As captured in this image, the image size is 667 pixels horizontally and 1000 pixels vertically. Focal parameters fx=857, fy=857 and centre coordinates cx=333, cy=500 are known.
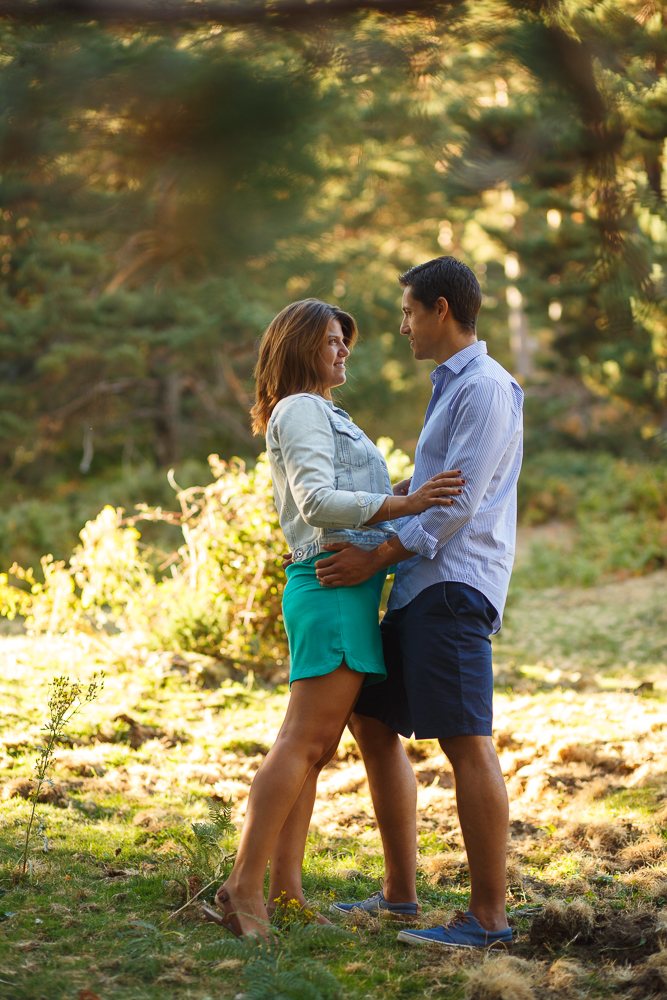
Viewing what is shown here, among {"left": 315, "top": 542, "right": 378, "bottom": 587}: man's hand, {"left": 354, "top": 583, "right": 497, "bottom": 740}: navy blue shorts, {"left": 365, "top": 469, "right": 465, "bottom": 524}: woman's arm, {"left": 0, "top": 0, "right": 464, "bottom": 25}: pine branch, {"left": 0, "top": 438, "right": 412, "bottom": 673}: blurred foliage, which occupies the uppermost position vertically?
{"left": 0, "top": 0, "right": 464, "bottom": 25}: pine branch

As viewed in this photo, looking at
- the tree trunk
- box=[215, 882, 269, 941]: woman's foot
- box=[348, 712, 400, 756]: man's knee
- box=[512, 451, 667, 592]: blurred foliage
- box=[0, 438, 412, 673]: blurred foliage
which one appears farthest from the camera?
the tree trunk

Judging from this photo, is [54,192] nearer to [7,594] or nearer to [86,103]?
[86,103]

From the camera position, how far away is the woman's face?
2439mm

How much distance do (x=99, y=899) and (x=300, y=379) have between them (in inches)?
64.0

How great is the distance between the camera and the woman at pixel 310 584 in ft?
7.29

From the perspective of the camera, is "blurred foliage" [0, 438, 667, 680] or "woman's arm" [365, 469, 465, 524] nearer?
"woman's arm" [365, 469, 465, 524]

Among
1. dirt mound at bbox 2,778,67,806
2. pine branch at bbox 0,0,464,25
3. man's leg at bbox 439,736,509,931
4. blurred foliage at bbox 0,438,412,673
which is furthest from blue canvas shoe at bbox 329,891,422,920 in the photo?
blurred foliage at bbox 0,438,412,673

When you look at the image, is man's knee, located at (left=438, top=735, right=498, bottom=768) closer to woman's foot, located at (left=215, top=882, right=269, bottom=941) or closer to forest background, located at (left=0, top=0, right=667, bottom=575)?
woman's foot, located at (left=215, top=882, right=269, bottom=941)

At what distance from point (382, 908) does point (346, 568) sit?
1.03 metres

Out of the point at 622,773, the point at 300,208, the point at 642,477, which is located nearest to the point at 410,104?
the point at 300,208

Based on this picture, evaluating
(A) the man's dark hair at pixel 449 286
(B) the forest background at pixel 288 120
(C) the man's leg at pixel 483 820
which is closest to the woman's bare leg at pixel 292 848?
(C) the man's leg at pixel 483 820

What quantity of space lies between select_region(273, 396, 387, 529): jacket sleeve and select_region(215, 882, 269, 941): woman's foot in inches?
38.7

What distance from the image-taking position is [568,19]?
2.03m

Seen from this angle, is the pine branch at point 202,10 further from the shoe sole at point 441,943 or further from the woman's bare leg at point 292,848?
the shoe sole at point 441,943
